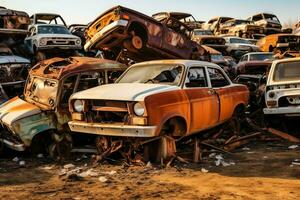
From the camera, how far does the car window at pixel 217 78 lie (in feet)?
28.9

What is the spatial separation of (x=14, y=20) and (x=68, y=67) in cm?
1084

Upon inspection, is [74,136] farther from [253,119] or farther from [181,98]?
[253,119]

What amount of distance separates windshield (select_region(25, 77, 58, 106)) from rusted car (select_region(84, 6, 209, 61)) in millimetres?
3119

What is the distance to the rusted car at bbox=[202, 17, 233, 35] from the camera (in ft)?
113

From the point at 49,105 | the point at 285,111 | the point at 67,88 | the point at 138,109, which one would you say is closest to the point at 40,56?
the point at 67,88

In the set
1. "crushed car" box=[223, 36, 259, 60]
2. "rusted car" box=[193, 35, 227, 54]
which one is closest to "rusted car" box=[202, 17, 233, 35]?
"crushed car" box=[223, 36, 259, 60]

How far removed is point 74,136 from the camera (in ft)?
28.1

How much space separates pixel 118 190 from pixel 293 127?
5.52m

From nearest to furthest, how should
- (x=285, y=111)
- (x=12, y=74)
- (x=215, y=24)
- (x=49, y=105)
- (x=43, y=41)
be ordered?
(x=49, y=105), (x=285, y=111), (x=12, y=74), (x=43, y=41), (x=215, y=24)

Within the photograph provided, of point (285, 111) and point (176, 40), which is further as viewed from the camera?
point (176, 40)

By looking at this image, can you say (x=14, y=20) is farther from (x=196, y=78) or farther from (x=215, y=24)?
(x=215, y=24)

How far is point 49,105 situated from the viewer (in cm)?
823

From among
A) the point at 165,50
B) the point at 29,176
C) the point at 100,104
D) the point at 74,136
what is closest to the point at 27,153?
the point at 74,136

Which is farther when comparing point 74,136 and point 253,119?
point 253,119
